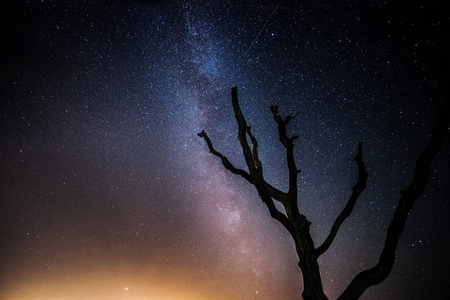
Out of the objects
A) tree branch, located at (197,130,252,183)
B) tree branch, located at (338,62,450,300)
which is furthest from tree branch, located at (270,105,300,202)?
tree branch, located at (338,62,450,300)

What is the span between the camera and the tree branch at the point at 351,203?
4555 mm

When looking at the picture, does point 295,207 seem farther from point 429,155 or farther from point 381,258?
point 429,155

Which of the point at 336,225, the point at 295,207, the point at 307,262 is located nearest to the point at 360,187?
the point at 336,225

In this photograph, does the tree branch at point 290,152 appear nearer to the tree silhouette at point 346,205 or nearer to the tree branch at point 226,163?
the tree silhouette at point 346,205

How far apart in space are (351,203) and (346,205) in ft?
Result: 0.29

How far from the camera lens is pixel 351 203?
4680 mm

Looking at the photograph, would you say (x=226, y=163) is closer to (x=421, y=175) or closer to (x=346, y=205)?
(x=346, y=205)

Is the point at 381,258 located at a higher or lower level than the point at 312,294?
higher

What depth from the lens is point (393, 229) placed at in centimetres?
364

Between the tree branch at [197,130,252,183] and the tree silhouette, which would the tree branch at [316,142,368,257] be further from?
the tree branch at [197,130,252,183]

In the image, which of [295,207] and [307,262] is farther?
[295,207]

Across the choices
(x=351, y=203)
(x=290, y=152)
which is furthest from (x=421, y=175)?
(x=290, y=152)

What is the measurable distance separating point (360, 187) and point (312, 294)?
1918 millimetres

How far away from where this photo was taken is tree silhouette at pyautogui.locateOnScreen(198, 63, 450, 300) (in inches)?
140
